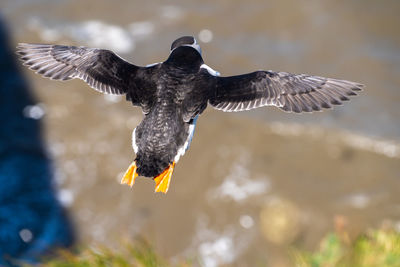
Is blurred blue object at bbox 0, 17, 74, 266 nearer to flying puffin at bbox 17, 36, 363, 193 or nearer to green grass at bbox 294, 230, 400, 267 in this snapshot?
flying puffin at bbox 17, 36, 363, 193

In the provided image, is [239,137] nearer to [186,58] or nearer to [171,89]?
[186,58]

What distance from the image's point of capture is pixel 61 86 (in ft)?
22.9

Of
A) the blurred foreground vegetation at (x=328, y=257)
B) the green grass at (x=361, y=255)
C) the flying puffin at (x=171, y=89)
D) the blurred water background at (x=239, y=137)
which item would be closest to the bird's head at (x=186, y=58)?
the flying puffin at (x=171, y=89)

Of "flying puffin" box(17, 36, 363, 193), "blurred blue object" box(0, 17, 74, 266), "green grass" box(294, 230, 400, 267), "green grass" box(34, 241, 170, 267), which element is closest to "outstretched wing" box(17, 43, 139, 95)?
"flying puffin" box(17, 36, 363, 193)

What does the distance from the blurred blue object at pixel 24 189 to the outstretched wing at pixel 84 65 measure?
2606 millimetres

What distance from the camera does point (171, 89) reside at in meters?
3.16

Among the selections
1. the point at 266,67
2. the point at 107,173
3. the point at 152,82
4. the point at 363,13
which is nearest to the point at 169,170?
the point at 152,82

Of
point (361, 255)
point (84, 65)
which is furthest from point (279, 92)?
point (361, 255)

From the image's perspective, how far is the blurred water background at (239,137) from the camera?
19.5 feet

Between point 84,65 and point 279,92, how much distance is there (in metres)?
1.19

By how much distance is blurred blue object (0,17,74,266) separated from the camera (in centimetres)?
607

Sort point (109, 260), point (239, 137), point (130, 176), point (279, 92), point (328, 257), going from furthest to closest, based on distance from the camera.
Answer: point (239, 137) → point (328, 257) → point (109, 260) → point (279, 92) → point (130, 176)

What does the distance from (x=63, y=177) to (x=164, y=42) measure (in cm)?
214

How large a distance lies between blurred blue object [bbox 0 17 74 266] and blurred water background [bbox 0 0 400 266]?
0.14 m
